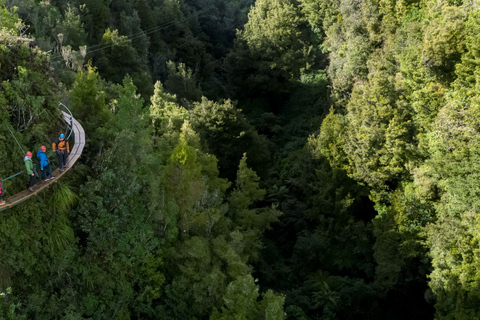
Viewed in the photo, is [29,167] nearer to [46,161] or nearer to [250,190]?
[46,161]

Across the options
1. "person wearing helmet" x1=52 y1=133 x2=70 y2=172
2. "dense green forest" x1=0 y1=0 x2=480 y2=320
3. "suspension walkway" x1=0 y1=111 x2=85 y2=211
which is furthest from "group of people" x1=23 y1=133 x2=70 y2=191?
"dense green forest" x1=0 y1=0 x2=480 y2=320

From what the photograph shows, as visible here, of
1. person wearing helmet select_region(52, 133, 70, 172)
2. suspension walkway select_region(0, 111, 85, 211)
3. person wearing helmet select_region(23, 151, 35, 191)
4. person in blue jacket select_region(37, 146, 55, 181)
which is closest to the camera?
suspension walkway select_region(0, 111, 85, 211)

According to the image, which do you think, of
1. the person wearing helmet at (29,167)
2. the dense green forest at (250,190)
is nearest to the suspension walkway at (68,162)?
the person wearing helmet at (29,167)

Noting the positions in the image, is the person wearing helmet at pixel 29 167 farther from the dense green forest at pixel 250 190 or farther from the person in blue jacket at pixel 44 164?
the dense green forest at pixel 250 190

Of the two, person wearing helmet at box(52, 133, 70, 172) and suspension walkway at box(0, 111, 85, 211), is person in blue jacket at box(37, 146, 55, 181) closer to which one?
suspension walkway at box(0, 111, 85, 211)

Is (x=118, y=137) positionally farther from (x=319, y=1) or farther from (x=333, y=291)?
(x=319, y=1)

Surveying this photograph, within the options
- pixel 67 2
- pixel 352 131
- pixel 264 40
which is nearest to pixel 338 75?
pixel 352 131

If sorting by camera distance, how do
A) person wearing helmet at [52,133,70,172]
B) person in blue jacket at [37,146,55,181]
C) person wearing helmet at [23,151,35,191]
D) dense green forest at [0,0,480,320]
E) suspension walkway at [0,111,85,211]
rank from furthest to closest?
dense green forest at [0,0,480,320]
person wearing helmet at [52,133,70,172]
person in blue jacket at [37,146,55,181]
person wearing helmet at [23,151,35,191]
suspension walkway at [0,111,85,211]
